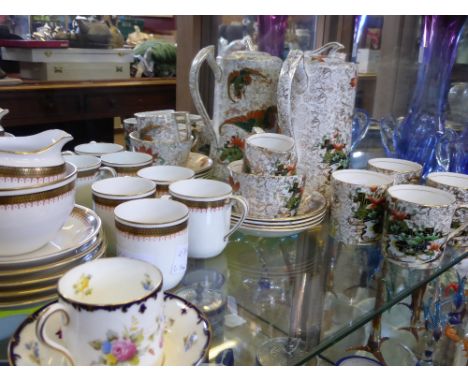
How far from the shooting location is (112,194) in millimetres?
567

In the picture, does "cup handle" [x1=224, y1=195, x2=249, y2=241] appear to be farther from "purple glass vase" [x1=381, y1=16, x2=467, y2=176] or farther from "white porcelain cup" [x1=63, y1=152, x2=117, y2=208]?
"purple glass vase" [x1=381, y1=16, x2=467, y2=176]

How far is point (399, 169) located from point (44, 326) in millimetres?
548

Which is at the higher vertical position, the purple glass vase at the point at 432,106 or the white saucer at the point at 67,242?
the purple glass vase at the point at 432,106

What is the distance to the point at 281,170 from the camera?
638 mm

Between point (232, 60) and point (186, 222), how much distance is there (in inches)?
12.2

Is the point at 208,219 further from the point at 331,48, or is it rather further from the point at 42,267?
the point at 331,48

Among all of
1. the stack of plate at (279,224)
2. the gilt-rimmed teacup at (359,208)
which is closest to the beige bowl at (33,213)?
the stack of plate at (279,224)

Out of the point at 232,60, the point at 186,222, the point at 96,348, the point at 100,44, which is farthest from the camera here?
the point at 100,44

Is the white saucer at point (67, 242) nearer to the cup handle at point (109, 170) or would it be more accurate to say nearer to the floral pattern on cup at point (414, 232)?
the cup handle at point (109, 170)

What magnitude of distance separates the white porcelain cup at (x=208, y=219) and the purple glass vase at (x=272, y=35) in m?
0.47

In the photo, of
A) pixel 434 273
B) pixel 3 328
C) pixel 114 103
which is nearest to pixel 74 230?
pixel 3 328

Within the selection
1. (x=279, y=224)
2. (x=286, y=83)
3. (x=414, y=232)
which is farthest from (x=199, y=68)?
(x=414, y=232)

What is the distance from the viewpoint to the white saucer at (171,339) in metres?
0.38
